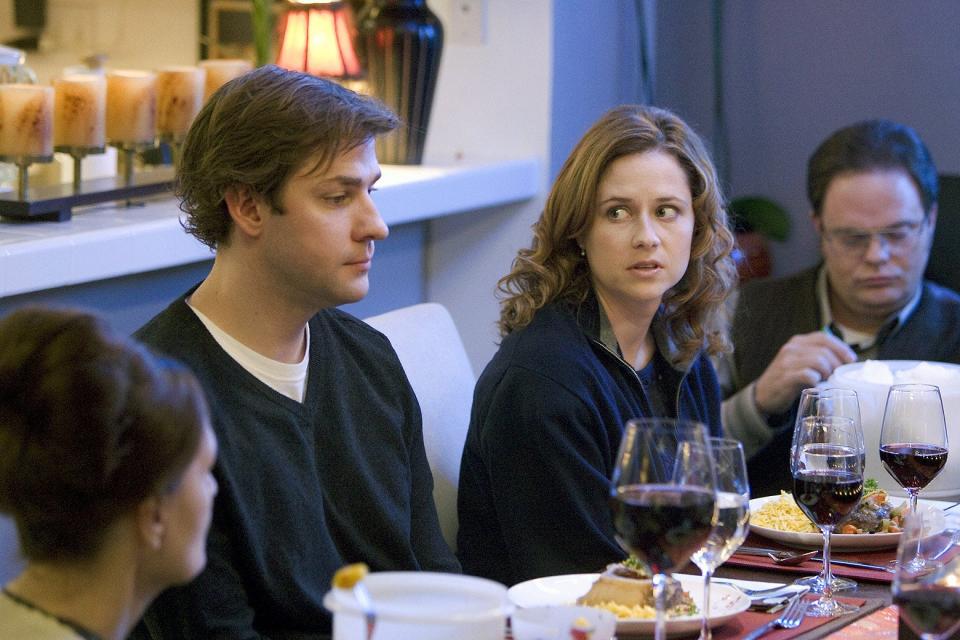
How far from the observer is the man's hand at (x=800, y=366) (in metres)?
2.28

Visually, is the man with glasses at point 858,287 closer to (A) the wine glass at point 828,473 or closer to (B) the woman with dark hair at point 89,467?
(A) the wine glass at point 828,473

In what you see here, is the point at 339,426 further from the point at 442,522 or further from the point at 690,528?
the point at 690,528

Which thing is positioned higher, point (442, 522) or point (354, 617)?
point (354, 617)

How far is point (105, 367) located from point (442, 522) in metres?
1.06

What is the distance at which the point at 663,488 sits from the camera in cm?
111

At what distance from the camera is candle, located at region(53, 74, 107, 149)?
7.04 ft

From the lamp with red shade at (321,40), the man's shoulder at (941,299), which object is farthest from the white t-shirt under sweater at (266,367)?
the man's shoulder at (941,299)

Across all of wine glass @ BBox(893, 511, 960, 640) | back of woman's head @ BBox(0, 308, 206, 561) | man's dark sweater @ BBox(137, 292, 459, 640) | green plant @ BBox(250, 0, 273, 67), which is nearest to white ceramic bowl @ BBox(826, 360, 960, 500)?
man's dark sweater @ BBox(137, 292, 459, 640)

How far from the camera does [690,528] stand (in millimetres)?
1121

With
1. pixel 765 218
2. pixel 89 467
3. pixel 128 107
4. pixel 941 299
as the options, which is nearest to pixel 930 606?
pixel 89 467

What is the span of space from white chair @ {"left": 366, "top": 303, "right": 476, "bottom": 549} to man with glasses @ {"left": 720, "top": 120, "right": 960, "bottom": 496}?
2.02ft

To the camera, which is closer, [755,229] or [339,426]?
[339,426]

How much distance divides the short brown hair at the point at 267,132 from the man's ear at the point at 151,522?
0.58 meters

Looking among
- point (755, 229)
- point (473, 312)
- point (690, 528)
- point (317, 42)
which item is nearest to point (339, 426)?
point (690, 528)
